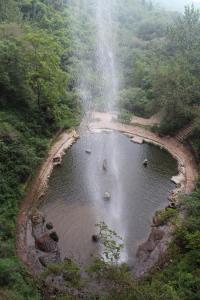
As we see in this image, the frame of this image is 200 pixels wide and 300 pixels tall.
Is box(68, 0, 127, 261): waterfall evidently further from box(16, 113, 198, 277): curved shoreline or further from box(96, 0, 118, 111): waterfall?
box(16, 113, 198, 277): curved shoreline

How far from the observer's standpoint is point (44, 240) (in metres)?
20.1

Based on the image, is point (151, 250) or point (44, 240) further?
point (151, 250)

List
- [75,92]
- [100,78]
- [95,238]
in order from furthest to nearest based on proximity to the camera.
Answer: [100,78] < [75,92] < [95,238]

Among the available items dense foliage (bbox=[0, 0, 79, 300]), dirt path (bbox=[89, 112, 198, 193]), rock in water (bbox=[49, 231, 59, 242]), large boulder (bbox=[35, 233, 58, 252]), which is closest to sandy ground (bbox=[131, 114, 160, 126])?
dirt path (bbox=[89, 112, 198, 193])

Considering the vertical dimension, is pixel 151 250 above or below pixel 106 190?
above

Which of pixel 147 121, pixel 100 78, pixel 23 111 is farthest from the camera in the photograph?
pixel 100 78

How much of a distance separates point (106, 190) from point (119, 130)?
963cm

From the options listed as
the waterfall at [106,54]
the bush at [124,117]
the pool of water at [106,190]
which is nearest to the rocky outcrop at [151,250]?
the pool of water at [106,190]

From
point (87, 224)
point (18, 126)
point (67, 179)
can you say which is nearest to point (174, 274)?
point (87, 224)

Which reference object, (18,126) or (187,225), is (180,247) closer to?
(187,225)

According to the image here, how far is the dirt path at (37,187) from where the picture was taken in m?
20.2

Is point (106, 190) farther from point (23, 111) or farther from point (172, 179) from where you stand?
point (23, 111)

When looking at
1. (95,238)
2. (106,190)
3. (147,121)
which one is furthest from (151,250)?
(147,121)

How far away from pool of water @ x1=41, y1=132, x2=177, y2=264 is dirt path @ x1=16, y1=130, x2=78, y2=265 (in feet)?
1.70
